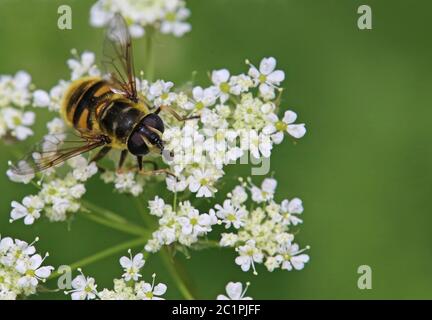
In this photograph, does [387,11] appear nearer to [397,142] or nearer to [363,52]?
[363,52]

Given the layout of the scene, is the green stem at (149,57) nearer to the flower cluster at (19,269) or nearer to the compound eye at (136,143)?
the compound eye at (136,143)

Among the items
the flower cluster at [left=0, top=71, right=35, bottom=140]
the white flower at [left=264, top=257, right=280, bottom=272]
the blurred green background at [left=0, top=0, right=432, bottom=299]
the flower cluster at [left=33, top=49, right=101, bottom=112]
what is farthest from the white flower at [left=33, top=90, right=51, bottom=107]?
the white flower at [left=264, top=257, right=280, bottom=272]

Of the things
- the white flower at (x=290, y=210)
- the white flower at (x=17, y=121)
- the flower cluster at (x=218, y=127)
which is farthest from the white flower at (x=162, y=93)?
the white flower at (x=17, y=121)

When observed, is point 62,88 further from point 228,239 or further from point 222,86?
point 228,239

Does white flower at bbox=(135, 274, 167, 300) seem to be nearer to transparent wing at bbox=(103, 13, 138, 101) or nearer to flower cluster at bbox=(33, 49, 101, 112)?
transparent wing at bbox=(103, 13, 138, 101)

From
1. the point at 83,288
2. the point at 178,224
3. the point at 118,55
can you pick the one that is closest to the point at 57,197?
the point at 83,288

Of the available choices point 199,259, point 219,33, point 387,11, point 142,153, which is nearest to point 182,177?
point 142,153
